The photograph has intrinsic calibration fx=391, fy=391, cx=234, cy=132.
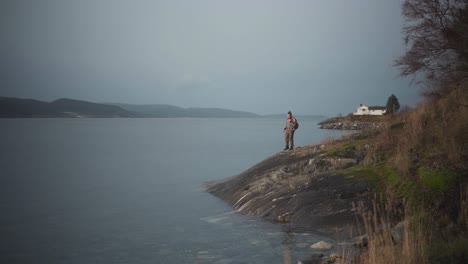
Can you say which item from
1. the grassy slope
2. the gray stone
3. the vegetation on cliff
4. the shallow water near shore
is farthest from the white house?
the gray stone

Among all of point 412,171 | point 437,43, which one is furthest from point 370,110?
point 412,171

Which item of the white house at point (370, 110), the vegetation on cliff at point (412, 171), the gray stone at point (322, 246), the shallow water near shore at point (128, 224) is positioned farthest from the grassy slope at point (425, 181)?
the white house at point (370, 110)

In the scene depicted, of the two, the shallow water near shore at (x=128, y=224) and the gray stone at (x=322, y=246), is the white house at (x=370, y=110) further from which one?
the gray stone at (x=322, y=246)

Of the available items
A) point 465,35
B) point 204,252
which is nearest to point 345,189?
point 204,252

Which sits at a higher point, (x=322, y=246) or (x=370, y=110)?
(x=370, y=110)

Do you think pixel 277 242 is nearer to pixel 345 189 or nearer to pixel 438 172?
pixel 345 189

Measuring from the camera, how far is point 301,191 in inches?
655

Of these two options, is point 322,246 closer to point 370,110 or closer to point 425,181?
point 425,181

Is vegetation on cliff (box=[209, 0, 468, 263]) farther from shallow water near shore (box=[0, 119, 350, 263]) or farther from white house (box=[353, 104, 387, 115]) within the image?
white house (box=[353, 104, 387, 115])

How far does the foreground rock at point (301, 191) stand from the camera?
14273 millimetres

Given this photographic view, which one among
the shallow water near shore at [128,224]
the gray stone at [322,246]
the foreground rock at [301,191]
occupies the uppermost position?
the foreground rock at [301,191]

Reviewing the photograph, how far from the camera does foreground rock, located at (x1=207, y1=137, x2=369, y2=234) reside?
46.8 ft

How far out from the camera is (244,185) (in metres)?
21.9

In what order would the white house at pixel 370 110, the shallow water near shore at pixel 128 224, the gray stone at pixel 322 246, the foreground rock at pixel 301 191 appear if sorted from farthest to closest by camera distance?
the white house at pixel 370 110 < the foreground rock at pixel 301 191 < the shallow water near shore at pixel 128 224 < the gray stone at pixel 322 246
